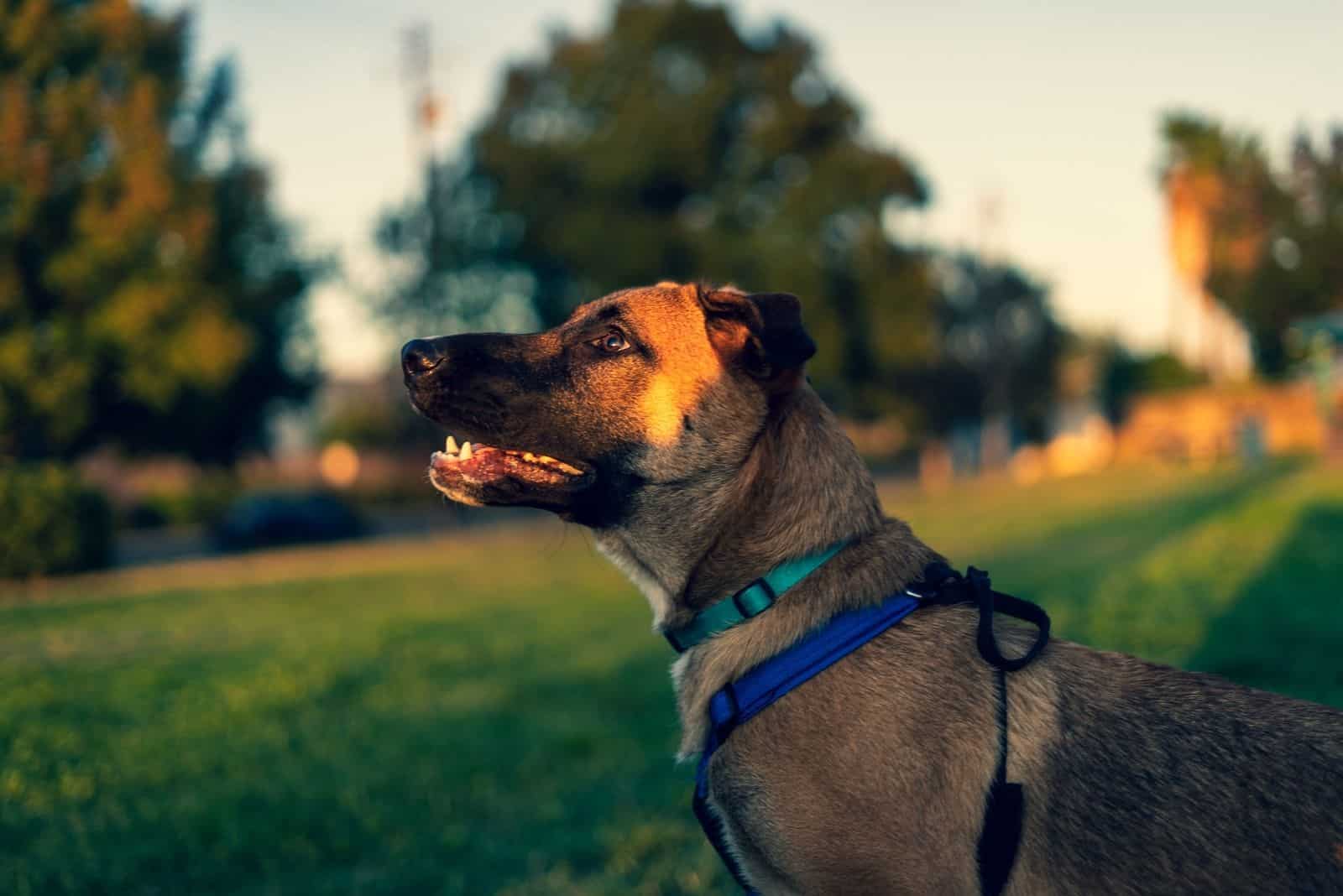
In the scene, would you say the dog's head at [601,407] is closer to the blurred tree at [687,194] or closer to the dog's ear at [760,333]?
the dog's ear at [760,333]

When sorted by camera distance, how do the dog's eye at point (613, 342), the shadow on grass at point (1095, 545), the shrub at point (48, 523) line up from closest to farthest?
the dog's eye at point (613, 342), the shadow on grass at point (1095, 545), the shrub at point (48, 523)

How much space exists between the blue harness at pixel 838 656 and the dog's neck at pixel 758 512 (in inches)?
10.4

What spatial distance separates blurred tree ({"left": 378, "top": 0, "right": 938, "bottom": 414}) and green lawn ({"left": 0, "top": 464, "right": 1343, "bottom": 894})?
919 inches

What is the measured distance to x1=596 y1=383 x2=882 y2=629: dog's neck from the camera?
3400 mm

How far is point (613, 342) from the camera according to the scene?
12.5ft

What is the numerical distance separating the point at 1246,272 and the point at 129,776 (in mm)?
63526

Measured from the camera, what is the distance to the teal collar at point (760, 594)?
10.9 ft

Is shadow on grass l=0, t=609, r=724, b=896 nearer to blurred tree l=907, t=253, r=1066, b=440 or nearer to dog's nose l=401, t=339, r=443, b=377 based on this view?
dog's nose l=401, t=339, r=443, b=377

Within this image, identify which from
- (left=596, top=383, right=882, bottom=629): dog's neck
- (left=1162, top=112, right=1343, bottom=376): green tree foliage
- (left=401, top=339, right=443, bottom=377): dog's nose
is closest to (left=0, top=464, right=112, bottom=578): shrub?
(left=401, top=339, right=443, bottom=377): dog's nose

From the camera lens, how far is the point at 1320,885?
8.43 ft

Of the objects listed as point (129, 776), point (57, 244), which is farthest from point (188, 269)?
point (129, 776)

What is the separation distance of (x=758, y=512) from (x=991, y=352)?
64.5 metres

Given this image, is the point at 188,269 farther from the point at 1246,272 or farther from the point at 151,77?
the point at 1246,272

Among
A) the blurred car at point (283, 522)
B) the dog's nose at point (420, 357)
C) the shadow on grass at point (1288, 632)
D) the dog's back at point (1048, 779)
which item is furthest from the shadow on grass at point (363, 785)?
the blurred car at point (283, 522)
